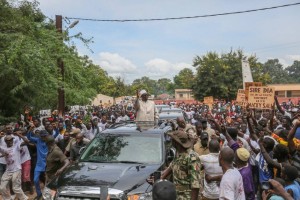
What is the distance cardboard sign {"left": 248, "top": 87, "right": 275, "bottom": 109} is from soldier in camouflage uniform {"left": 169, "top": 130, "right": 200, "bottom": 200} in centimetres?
666

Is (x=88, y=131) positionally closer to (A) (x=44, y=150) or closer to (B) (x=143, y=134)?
(A) (x=44, y=150)

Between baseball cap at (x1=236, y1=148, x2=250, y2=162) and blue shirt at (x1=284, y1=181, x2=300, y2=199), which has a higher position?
baseball cap at (x1=236, y1=148, x2=250, y2=162)

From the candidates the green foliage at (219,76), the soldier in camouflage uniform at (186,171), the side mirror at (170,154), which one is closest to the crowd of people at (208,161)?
the soldier in camouflage uniform at (186,171)

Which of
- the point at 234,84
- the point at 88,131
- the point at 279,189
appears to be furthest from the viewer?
the point at 234,84

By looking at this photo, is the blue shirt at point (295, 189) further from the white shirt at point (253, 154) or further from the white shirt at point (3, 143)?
the white shirt at point (3, 143)

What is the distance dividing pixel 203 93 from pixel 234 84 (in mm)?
3392

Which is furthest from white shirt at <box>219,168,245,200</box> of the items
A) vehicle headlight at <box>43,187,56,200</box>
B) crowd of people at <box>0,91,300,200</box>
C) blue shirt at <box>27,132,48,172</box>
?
blue shirt at <box>27,132,48,172</box>

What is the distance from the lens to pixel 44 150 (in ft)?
28.0

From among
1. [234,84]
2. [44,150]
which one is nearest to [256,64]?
[234,84]

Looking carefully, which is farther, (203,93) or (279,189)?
(203,93)

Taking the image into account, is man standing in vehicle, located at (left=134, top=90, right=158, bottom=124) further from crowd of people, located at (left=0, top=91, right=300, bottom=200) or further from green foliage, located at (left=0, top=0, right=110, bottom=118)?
green foliage, located at (left=0, top=0, right=110, bottom=118)

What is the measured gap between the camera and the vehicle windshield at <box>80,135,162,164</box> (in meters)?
6.58

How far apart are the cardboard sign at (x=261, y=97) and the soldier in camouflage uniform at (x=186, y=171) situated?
21.8 ft

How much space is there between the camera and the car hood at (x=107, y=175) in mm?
5562
